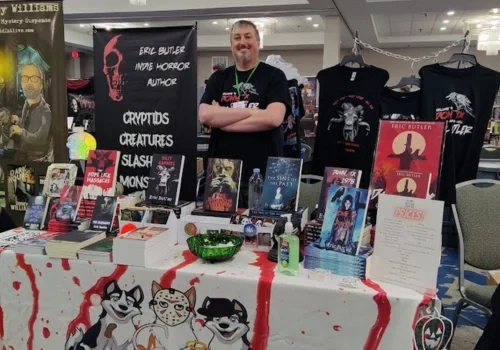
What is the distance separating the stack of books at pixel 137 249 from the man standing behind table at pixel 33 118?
52.9 inches

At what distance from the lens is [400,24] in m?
8.50

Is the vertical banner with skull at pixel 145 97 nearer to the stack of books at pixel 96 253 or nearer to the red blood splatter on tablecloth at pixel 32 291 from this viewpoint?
the stack of books at pixel 96 253

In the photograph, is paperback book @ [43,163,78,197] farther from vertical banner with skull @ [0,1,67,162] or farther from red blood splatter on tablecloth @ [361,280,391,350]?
red blood splatter on tablecloth @ [361,280,391,350]

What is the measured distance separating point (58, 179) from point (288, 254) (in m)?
1.26

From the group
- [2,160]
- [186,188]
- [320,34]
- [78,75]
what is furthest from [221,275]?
[78,75]

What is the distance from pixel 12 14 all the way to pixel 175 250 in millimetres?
1892

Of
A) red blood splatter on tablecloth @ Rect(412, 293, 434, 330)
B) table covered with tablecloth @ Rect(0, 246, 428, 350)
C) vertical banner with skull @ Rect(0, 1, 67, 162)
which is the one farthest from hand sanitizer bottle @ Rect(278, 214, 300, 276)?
vertical banner with skull @ Rect(0, 1, 67, 162)

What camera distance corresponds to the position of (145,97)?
2656 millimetres

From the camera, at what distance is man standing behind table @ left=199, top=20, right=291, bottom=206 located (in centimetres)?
219

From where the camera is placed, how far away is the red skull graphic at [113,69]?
105 inches

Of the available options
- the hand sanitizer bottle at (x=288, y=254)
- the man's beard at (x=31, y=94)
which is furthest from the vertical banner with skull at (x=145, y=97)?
the hand sanitizer bottle at (x=288, y=254)

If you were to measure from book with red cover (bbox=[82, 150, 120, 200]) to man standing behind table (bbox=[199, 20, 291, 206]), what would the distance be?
50 centimetres

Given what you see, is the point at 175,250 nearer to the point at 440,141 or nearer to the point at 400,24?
the point at 440,141

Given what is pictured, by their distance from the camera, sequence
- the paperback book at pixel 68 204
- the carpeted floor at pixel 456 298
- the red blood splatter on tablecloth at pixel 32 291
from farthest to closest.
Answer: the carpeted floor at pixel 456 298, the paperback book at pixel 68 204, the red blood splatter on tablecloth at pixel 32 291
